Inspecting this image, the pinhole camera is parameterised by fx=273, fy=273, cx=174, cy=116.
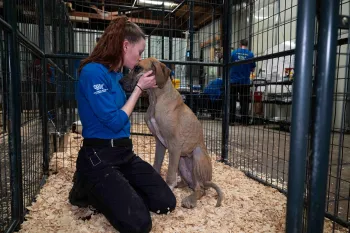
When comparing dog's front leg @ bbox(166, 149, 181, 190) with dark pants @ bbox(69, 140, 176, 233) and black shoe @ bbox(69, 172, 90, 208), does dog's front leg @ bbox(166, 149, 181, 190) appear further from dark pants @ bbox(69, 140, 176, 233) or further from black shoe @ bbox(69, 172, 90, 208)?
black shoe @ bbox(69, 172, 90, 208)

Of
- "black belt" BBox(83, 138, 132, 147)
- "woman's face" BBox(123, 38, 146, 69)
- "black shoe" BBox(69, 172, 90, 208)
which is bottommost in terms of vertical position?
"black shoe" BBox(69, 172, 90, 208)

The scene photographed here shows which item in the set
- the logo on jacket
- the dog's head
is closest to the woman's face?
the dog's head

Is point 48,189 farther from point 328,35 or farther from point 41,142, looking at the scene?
point 328,35

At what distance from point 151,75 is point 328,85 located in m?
2.09

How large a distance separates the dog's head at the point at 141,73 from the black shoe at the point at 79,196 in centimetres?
107

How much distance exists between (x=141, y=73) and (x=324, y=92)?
218cm

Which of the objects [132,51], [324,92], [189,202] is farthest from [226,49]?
[324,92]

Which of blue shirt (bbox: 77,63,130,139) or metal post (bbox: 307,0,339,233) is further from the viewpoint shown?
blue shirt (bbox: 77,63,130,139)

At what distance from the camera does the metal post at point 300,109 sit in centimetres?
105

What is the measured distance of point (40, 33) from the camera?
354cm

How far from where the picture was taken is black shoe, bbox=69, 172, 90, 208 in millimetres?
2709

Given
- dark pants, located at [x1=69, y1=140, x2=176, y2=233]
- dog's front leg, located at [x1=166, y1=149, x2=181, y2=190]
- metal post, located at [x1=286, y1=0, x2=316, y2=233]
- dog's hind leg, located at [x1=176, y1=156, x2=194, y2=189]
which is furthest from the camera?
dog's hind leg, located at [x1=176, y1=156, x2=194, y2=189]

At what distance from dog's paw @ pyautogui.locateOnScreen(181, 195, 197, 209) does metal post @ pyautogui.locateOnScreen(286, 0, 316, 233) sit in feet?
6.27

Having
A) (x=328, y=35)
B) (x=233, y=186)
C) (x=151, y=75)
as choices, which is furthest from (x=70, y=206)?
(x=328, y=35)
